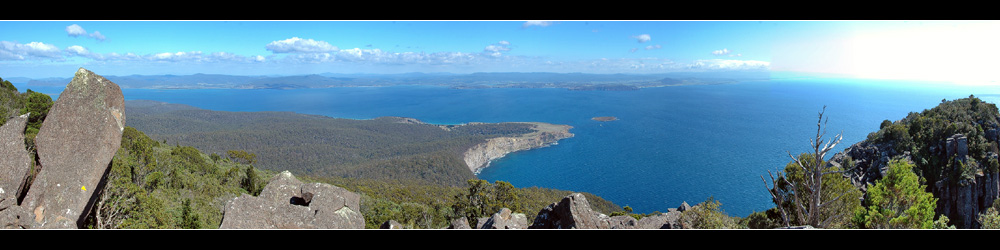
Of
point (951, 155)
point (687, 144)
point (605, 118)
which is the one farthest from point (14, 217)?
point (605, 118)

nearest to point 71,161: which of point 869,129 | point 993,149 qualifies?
point 993,149

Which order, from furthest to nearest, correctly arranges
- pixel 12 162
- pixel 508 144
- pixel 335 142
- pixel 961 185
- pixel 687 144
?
pixel 508 144, pixel 335 142, pixel 687 144, pixel 961 185, pixel 12 162

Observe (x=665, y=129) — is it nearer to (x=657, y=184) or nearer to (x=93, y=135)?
(x=657, y=184)

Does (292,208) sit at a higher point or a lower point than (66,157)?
lower

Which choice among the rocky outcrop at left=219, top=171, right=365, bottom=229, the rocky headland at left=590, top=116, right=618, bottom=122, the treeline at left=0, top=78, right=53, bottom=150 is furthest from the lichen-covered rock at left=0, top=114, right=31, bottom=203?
the rocky headland at left=590, top=116, right=618, bottom=122

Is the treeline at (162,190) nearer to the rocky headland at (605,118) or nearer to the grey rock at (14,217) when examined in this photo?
the grey rock at (14,217)

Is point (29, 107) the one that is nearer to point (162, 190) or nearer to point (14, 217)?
point (162, 190)

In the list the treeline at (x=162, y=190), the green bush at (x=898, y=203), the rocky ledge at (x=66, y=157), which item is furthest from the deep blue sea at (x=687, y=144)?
the rocky ledge at (x=66, y=157)
